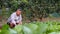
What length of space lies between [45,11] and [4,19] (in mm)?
2758

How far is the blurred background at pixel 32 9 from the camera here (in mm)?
14039

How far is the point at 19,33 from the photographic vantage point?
1633 millimetres

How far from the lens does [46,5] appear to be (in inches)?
602

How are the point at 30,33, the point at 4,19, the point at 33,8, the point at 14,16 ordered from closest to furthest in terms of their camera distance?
the point at 30,33 < the point at 14,16 < the point at 4,19 < the point at 33,8

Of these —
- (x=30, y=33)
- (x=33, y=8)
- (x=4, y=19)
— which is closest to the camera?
(x=30, y=33)

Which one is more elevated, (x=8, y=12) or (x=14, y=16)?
(x=14, y=16)

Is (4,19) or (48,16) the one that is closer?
(4,19)

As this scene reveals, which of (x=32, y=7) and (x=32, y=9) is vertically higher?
(x=32, y=7)

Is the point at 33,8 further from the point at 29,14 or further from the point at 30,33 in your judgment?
the point at 30,33

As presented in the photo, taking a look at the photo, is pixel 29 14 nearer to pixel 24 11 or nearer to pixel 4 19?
pixel 24 11

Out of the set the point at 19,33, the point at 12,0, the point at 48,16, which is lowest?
the point at 48,16

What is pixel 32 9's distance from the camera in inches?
577

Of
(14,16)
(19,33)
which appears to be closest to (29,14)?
(14,16)

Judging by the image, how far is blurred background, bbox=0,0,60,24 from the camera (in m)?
14.0
